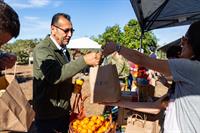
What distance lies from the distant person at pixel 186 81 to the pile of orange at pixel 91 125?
68cm

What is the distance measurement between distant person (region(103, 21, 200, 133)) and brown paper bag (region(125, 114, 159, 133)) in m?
0.91

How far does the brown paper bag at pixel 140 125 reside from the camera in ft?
11.5

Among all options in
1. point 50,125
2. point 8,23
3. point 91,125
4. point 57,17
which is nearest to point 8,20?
point 8,23

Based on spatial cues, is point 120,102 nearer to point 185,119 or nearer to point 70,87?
point 70,87

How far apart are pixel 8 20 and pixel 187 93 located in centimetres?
129

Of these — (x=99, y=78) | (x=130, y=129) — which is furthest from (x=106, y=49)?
(x=130, y=129)

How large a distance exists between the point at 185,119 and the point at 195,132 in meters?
0.11

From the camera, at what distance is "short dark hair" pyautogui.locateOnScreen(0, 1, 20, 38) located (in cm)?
206

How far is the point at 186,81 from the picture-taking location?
2.43m

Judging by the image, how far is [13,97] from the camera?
2.42 metres

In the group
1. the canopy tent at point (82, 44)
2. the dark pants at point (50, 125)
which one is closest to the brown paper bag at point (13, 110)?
the dark pants at point (50, 125)

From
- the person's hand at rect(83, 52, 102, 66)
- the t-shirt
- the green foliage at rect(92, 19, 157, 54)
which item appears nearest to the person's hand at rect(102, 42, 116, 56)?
the person's hand at rect(83, 52, 102, 66)

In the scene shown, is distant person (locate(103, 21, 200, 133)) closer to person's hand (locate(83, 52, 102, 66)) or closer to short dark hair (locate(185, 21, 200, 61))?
short dark hair (locate(185, 21, 200, 61))

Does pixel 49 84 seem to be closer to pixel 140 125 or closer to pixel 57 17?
pixel 57 17
